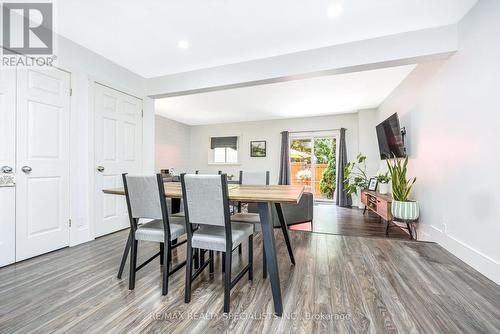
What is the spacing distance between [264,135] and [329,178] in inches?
89.4

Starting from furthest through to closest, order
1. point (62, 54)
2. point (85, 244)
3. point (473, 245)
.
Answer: point (85, 244) < point (62, 54) < point (473, 245)

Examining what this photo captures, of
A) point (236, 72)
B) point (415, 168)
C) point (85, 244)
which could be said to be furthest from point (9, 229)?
point (415, 168)

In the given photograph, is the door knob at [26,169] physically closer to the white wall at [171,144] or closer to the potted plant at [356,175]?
the white wall at [171,144]

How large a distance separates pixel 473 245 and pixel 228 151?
235 inches

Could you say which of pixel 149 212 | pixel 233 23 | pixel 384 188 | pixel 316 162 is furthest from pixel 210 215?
pixel 316 162

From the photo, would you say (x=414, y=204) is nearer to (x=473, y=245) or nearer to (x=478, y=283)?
(x=473, y=245)

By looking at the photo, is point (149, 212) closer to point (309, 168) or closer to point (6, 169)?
point (6, 169)

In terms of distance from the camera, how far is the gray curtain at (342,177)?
5.61 metres

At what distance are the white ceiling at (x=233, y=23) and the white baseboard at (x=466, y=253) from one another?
7.33 ft

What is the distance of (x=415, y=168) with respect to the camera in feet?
10.5

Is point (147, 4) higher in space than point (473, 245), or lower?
higher

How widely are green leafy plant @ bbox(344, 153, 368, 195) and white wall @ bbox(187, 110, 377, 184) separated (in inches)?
10.5

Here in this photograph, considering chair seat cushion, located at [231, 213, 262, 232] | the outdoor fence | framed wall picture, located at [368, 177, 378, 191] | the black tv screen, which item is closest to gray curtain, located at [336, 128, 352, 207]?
the outdoor fence

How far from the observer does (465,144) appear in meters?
2.11
